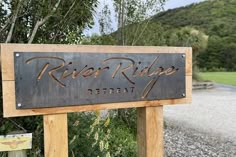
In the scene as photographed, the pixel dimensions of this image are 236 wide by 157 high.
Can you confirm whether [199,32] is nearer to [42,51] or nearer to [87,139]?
[87,139]

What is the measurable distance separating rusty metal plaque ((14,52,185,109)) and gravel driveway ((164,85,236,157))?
2361 millimetres

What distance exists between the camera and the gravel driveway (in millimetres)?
4997

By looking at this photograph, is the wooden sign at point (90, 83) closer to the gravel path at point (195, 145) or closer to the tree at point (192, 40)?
the gravel path at point (195, 145)

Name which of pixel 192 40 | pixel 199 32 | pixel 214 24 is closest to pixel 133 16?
pixel 192 40

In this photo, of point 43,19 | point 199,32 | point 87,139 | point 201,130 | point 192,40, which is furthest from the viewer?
point 199,32

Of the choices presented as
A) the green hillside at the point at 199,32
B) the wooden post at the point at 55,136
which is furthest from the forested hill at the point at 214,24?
the wooden post at the point at 55,136

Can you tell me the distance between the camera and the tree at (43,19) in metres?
3.19

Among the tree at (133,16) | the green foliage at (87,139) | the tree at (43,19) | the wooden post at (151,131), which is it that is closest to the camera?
the wooden post at (151,131)

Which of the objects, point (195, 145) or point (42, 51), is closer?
point (42, 51)

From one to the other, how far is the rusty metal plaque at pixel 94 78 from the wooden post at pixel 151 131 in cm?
13

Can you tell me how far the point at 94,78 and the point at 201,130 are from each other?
4.83 m

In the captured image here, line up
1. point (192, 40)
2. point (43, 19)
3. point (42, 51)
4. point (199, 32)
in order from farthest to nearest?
point (199, 32), point (192, 40), point (43, 19), point (42, 51)

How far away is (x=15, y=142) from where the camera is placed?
7.16ft

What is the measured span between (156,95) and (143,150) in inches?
17.1
